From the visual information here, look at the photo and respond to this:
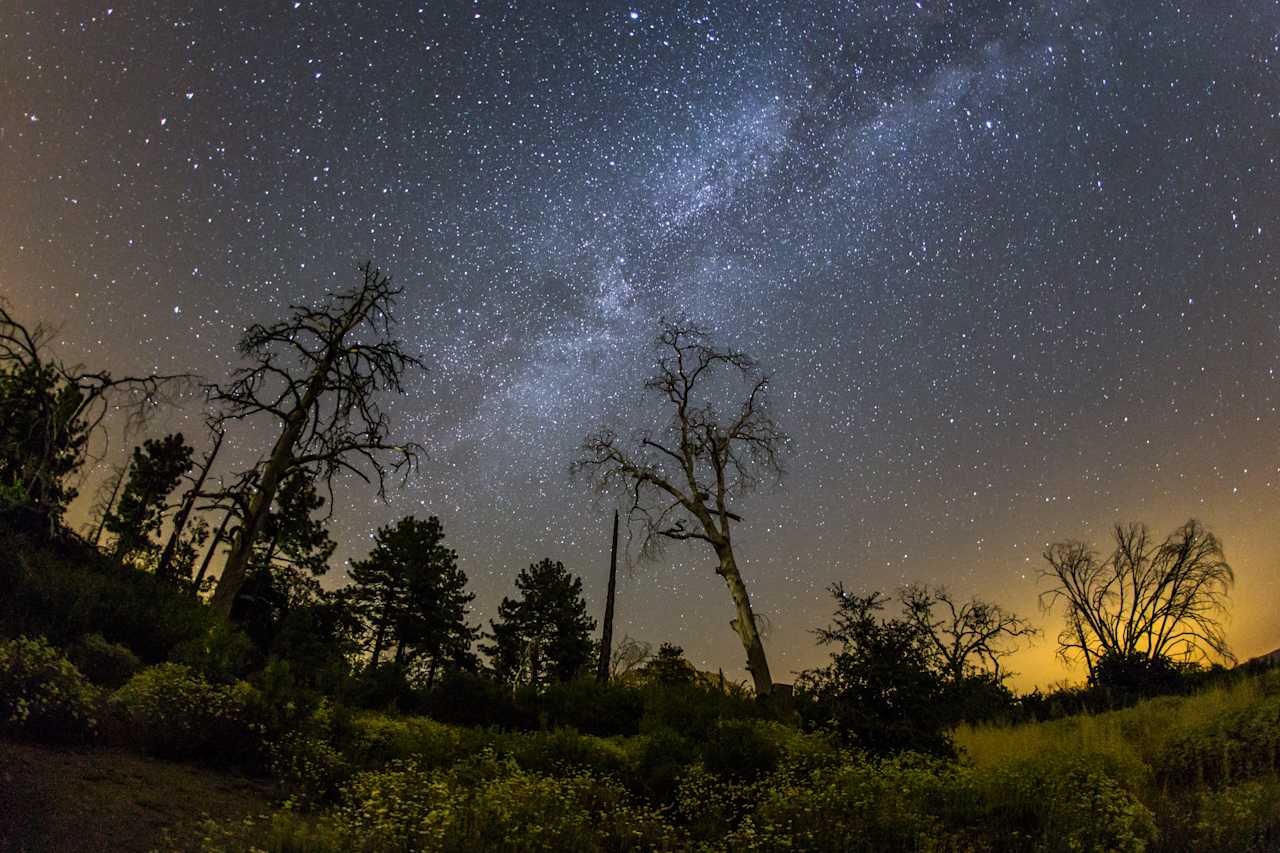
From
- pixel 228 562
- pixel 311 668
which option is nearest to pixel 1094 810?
pixel 311 668

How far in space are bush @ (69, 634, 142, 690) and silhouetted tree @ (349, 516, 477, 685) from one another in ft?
92.0

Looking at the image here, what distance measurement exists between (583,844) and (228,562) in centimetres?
1229

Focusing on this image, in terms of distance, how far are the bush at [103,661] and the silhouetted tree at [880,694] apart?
421 inches

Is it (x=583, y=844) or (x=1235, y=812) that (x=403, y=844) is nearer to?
(x=583, y=844)

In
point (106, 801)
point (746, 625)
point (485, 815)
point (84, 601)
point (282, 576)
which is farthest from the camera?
point (282, 576)

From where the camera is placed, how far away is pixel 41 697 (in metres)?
7.41

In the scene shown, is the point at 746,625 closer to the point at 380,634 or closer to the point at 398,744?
the point at 398,744

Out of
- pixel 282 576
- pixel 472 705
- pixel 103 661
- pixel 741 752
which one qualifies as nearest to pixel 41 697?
pixel 103 661

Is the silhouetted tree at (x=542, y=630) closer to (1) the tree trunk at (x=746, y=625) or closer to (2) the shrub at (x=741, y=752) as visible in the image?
(1) the tree trunk at (x=746, y=625)

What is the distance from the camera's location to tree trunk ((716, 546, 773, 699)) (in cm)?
2092

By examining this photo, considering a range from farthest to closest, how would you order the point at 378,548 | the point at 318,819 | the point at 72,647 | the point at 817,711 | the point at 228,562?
the point at 378,548
the point at 228,562
the point at 817,711
the point at 72,647
the point at 318,819

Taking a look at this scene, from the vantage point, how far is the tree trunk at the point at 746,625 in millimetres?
20922

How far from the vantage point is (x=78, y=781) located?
6852 mm

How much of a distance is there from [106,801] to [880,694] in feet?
38.7
